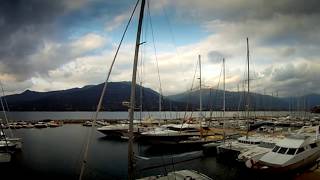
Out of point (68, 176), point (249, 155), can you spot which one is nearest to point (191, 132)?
point (249, 155)

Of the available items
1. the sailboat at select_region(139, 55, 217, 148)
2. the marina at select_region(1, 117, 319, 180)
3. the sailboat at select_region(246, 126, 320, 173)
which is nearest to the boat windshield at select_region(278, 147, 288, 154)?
the sailboat at select_region(246, 126, 320, 173)

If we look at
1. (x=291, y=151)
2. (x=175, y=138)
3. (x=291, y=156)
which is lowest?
(x=175, y=138)

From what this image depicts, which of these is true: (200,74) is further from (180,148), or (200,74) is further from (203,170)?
(203,170)

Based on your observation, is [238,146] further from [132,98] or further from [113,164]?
[132,98]

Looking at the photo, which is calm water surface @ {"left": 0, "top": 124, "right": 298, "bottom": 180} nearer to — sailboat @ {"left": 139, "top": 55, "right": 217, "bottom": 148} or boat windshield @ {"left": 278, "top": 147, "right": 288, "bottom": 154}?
sailboat @ {"left": 139, "top": 55, "right": 217, "bottom": 148}

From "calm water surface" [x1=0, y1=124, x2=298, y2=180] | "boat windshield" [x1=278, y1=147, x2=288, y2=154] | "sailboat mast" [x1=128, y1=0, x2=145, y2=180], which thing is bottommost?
"calm water surface" [x1=0, y1=124, x2=298, y2=180]

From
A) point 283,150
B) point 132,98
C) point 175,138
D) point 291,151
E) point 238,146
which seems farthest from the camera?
point 175,138

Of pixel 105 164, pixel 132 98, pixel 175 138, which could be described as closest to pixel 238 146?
pixel 175 138

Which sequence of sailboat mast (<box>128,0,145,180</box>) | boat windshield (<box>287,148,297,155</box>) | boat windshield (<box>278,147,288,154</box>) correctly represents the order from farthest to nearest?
boat windshield (<box>278,147,288,154</box>) → boat windshield (<box>287,148,297,155</box>) → sailboat mast (<box>128,0,145,180</box>)

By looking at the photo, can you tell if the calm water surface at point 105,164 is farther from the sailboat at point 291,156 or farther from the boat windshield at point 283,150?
the boat windshield at point 283,150

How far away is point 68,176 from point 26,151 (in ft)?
65.0

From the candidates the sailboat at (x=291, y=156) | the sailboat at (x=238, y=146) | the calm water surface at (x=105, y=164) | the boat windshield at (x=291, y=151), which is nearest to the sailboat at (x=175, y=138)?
the calm water surface at (x=105, y=164)

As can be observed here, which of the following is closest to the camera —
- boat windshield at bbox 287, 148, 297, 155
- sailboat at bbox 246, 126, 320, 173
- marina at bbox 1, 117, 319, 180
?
sailboat at bbox 246, 126, 320, 173

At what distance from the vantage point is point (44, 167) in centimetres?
3325
